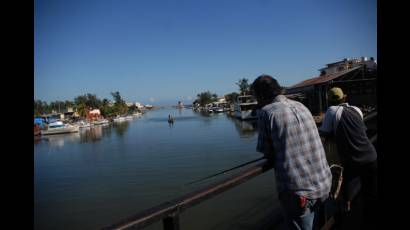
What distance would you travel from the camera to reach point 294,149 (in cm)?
179

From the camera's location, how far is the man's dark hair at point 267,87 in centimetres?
194

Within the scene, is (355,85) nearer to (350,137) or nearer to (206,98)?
(350,137)

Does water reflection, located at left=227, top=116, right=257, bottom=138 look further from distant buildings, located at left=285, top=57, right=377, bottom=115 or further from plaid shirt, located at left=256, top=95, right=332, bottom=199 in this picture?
plaid shirt, located at left=256, top=95, right=332, bottom=199

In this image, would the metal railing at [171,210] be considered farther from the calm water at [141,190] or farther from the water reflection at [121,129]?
the water reflection at [121,129]

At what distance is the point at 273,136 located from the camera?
1815 millimetres

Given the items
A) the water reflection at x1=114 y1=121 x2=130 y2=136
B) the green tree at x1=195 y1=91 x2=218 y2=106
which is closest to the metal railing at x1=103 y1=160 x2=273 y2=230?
the water reflection at x1=114 y1=121 x2=130 y2=136

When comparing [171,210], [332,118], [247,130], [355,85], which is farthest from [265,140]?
[247,130]

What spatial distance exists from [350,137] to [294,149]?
0.98m

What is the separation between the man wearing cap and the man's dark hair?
831mm

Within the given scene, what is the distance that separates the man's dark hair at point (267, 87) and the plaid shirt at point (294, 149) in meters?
0.09

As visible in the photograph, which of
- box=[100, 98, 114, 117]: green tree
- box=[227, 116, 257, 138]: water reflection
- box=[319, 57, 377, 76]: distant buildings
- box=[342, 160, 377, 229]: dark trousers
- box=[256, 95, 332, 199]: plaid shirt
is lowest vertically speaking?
box=[227, 116, 257, 138]: water reflection

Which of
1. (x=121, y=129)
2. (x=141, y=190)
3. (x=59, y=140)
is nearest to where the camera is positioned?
(x=141, y=190)

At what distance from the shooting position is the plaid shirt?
1777 millimetres
